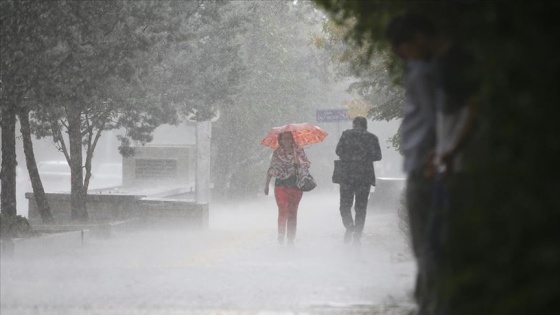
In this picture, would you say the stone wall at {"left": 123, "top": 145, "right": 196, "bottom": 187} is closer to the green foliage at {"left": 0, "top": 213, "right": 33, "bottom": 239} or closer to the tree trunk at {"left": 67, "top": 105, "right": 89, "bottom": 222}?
the tree trunk at {"left": 67, "top": 105, "right": 89, "bottom": 222}

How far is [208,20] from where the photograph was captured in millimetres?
24844

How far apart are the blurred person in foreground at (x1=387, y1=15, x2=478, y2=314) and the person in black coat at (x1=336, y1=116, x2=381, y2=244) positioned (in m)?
11.0

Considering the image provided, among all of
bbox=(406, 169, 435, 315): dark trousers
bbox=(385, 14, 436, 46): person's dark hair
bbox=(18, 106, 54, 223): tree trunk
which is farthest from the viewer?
bbox=(18, 106, 54, 223): tree trunk

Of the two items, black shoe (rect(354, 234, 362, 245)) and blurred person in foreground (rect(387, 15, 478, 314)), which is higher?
blurred person in foreground (rect(387, 15, 478, 314))

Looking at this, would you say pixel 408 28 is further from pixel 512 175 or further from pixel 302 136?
pixel 302 136

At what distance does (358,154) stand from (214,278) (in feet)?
17.7

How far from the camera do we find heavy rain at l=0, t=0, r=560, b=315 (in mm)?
3768

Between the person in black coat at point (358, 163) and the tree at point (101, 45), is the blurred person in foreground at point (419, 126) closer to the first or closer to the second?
the tree at point (101, 45)

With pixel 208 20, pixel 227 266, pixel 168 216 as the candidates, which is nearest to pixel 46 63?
pixel 227 266

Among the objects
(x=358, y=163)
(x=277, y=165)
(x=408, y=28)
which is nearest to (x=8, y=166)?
(x=277, y=165)

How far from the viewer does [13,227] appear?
16.8 meters

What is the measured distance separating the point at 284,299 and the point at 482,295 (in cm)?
677

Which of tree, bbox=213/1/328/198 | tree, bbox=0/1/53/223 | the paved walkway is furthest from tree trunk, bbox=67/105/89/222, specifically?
tree, bbox=213/1/328/198

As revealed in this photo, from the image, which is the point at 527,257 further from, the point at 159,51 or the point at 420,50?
the point at 159,51
